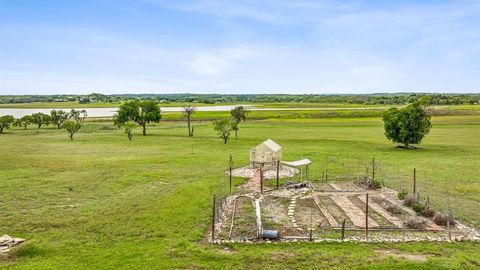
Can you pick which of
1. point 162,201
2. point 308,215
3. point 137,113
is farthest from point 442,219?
point 137,113

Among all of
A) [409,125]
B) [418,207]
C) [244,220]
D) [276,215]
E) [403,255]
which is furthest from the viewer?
[409,125]

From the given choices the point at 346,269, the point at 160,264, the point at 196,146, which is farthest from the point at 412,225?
the point at 196,146

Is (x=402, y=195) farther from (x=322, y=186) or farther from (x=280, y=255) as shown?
(x=280, y=255)

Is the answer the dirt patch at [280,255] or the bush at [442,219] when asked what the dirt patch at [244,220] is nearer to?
the dirt patch at [280,255]

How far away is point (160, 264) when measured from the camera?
16.1 meters

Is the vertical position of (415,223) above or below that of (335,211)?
above

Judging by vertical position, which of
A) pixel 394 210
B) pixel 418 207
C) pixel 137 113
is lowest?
pixel 394 210

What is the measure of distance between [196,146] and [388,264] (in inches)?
1542

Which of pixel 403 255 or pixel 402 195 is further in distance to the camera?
pixel 402 195

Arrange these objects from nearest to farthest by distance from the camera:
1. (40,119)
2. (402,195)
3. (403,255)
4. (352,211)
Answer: (403,255) < (352,211) < (402,195) < (40,119)

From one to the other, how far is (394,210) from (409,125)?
96.2 feet

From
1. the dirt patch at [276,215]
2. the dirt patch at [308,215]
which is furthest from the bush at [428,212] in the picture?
the dirt patch at [276,215]

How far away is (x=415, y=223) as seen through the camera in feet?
67.9

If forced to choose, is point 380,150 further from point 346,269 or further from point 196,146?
point 346,269
